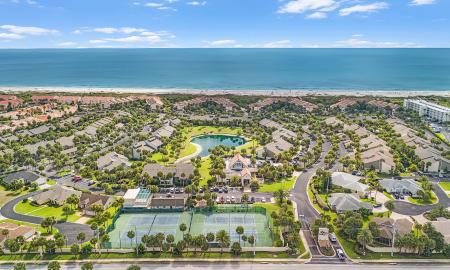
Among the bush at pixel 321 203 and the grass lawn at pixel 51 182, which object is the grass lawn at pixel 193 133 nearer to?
the grass lawn at pixel 51 182

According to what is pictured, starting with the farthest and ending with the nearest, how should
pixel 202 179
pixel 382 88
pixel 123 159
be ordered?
pixel 382 88 < pixel 123 159 < pixel 202 179

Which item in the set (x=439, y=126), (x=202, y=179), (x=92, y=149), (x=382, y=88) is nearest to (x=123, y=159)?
(x=92, y=149)

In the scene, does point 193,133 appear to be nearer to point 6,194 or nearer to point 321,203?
point 6,194

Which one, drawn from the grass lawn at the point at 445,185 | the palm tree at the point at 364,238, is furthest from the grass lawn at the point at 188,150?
the grass lawn at the point at 445,185

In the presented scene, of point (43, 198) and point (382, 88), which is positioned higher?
point (382, 88)

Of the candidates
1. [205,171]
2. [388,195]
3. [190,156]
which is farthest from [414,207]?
[190,156]

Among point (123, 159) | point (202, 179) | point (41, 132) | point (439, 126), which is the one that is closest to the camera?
point (202, 179)

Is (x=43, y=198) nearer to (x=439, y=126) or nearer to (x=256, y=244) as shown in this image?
(x=256, y=244)
